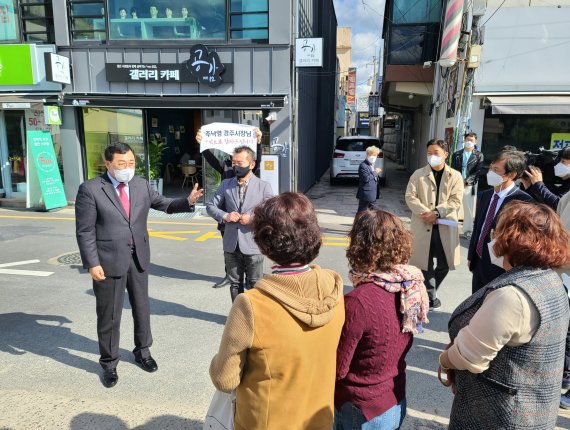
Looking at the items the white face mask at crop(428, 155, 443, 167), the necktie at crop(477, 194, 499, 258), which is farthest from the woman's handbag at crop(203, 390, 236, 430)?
the white face mask at crop(428, 155, 443, 167)

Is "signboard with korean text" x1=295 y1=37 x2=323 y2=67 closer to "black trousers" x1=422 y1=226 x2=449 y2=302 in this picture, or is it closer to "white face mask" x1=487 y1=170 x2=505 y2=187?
"black trousers" x1=422 y1=226 x2=449 y2=302

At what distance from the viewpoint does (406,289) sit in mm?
1728

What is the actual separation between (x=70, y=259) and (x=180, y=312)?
115 inches

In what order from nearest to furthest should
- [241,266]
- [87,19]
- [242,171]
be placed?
1. [242,171]
2. [241,266]
3. [87,19]

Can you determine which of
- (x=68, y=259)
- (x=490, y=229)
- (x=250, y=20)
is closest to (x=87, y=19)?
(x=250, y=20)

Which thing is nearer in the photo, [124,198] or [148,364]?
[124,198]

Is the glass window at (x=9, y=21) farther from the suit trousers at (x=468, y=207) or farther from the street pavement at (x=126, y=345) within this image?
the suit trousers at (x=468, y=207)

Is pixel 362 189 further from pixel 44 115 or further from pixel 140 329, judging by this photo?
pixel 44 115

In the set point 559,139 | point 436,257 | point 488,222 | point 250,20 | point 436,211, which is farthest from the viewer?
point 250,20

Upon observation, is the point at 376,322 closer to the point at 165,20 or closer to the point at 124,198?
the point at 124,198

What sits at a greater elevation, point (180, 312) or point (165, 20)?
point (165, 20)

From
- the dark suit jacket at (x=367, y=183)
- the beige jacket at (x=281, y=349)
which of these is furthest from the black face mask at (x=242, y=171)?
the dark suit jacket at (x=367, y=183)

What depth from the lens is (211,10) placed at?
1000 cm

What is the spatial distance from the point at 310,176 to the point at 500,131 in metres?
6.41
